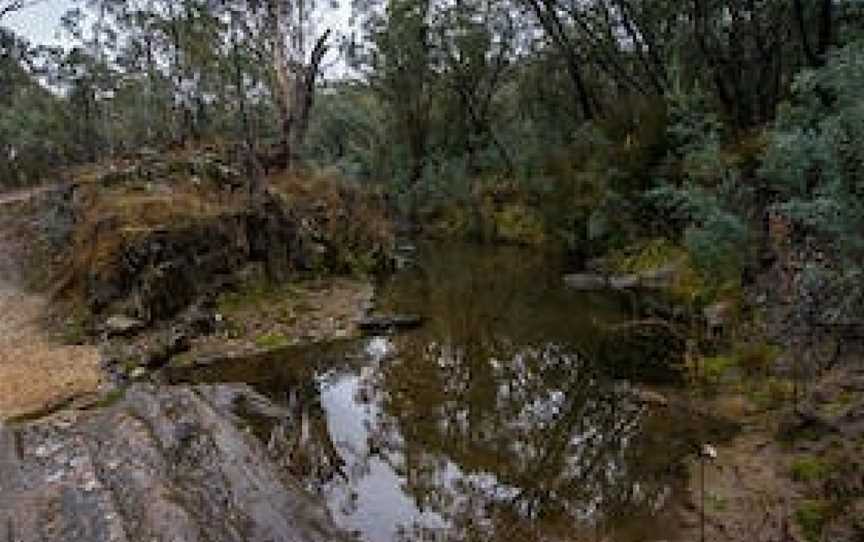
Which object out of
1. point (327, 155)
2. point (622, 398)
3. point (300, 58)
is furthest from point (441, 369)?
point (327, 155)

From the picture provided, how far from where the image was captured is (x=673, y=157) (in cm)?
1812

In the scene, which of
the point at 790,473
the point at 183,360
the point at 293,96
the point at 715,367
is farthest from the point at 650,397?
the point at 293,96

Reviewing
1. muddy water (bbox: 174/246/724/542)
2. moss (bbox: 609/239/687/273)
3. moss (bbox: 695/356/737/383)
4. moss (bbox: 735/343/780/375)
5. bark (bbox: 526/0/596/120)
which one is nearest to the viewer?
Answer: muddy water (bbox: 174/246/724/542)

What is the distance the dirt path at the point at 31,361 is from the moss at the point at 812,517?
7.96 metres

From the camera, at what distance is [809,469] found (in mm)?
7992

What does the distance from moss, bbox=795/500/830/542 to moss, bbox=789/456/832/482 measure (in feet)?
1.42

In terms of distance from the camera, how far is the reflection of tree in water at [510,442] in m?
8.03

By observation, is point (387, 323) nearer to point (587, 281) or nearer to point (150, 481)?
point (587, 281)

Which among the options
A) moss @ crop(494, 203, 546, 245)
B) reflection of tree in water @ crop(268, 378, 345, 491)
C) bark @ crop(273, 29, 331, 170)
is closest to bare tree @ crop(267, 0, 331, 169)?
bark @ crop(273, 29, 331, 170)

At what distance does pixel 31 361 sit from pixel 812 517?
412 inches

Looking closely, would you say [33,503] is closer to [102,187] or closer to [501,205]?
[102,187]

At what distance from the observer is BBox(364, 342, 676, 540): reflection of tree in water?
8031 millimetres

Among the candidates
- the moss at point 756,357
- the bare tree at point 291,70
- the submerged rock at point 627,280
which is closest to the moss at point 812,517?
the moss at point 756,357

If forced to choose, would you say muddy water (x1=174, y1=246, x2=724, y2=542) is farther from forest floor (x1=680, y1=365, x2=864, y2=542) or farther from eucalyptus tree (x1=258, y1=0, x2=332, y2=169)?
eucalyptus tree (x1=258, y1=0, x2=332, y2=169)
